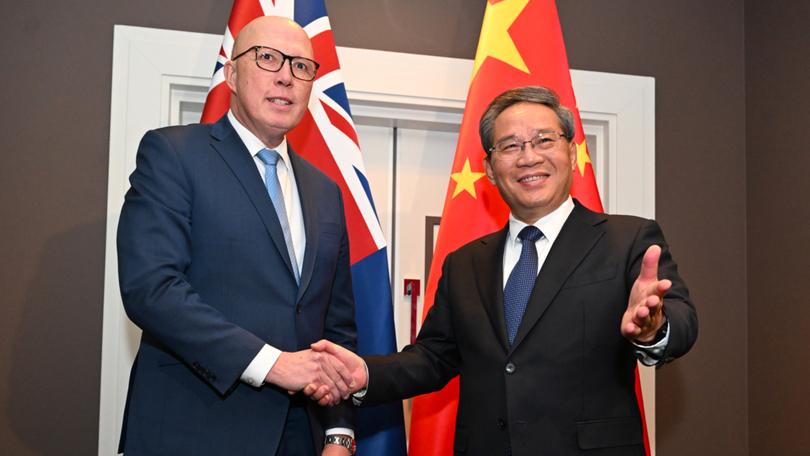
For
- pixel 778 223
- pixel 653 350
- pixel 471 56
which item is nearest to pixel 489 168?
pixel 653 350

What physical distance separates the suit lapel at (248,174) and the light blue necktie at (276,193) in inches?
1.3

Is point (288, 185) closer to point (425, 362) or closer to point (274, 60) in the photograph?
point (274, 60)

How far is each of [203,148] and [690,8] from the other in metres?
2.30

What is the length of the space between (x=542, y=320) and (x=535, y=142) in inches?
19.2

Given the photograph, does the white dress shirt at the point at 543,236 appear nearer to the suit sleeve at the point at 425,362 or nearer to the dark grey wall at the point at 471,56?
the suit sleeve at the point at 425,362

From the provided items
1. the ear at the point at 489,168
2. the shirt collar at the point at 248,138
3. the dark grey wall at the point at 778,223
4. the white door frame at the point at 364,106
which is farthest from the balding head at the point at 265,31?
the dark grey wall at the point at 778,223

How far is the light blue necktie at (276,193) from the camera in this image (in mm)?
1812

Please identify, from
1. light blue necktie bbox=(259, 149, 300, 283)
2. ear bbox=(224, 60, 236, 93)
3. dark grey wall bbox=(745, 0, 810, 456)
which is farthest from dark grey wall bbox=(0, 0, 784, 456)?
light blue necktie bbox=(259, 149, 300, 283)

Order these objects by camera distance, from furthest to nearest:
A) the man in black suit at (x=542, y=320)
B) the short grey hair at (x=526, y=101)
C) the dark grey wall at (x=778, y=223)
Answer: the dark grey wall at (x=778, y=223), the short grey hair at (x=526, y=101), the man in black suit at (x=542, y=320)

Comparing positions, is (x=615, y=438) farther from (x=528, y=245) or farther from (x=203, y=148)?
(x=203, y=148)

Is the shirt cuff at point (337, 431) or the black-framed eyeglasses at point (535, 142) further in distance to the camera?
the black-framed eyeglasses at point (535, 142)

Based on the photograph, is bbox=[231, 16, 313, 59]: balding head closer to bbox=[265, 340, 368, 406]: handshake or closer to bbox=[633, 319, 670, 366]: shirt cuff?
bbox=[265, 340, 368, 406]: handshake

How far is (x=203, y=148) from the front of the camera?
5.93 ft

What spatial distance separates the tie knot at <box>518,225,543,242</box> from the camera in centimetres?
197
